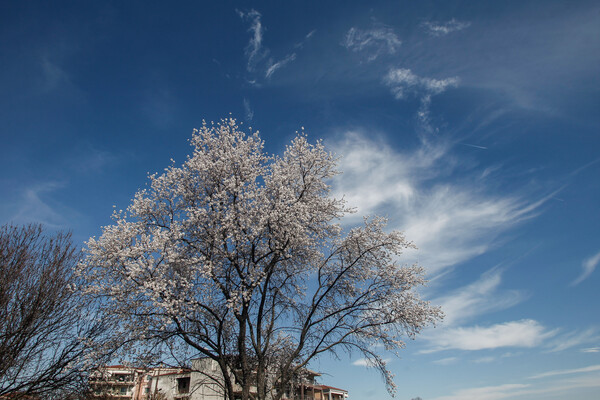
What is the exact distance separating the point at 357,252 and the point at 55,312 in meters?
16.5

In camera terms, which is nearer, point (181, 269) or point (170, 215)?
point (181, 269)

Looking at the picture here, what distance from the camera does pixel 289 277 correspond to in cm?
1822

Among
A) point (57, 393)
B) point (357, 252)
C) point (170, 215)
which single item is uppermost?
point (170, 215)

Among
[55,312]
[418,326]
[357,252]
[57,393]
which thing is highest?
[357,252]

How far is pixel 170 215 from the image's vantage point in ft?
58.3

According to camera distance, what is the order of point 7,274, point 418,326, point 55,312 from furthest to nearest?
point 55,312 → point 7,274 → point 418,326

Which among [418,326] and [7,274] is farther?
[7,274]

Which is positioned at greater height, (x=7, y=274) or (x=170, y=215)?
(x=170, y=215)

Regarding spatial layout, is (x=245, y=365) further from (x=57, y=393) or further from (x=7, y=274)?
(x=7, y=274)

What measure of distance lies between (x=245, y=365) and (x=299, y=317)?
3.53 meters

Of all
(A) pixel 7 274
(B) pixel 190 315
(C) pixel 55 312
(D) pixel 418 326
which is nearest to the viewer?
(B) pixel 190 315

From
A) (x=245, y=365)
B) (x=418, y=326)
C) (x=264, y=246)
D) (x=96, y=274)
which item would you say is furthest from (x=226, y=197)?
(x=418, y=326)

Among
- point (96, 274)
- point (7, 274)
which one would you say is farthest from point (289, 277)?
point (7, 274)

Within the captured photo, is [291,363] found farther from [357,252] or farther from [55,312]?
[55,312]
